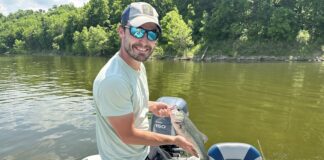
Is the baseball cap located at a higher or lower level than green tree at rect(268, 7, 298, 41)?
lower

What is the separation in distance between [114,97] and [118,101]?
0.15 feet

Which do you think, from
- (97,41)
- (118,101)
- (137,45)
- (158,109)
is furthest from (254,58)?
(118,101)

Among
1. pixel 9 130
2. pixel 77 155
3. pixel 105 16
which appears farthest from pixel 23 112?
pixel 105 16

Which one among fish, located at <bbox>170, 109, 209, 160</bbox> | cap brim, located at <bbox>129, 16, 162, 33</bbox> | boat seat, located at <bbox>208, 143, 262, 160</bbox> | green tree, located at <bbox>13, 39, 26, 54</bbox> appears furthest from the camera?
green tree, located at <bbox>13, 39, 26, 54</bbox>

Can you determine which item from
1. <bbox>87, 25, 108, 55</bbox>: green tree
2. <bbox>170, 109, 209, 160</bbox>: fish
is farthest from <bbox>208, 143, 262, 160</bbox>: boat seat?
<bbox>87, 25, 108, 55</bbox>: green tree

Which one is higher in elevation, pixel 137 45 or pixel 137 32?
pixel 137 32

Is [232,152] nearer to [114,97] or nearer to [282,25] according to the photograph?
[114,97]

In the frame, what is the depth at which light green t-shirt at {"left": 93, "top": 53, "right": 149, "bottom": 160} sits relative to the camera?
109 inches

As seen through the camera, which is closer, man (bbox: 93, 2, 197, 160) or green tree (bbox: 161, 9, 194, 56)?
man (bbox: 93, 2, 197, 160)

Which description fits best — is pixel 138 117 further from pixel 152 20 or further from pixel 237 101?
pixel 237 101

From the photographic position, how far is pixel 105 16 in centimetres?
9031

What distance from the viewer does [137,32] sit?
299 centimetres

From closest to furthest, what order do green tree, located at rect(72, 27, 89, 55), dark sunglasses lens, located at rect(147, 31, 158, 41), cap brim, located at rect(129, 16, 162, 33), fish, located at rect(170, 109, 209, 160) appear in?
cap brim, located at rect(129, 16, 162, 33)
dark sunglasses lens, located at rect(147, 31, 158, 41)
fish, located at rect(170, 109, 209, 160)
green tree, located at rect(72, 27, 89, 55)

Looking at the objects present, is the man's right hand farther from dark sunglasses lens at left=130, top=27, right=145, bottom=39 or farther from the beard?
dark sunglasses lens at left=130, top=27, right=145, bottom=39
